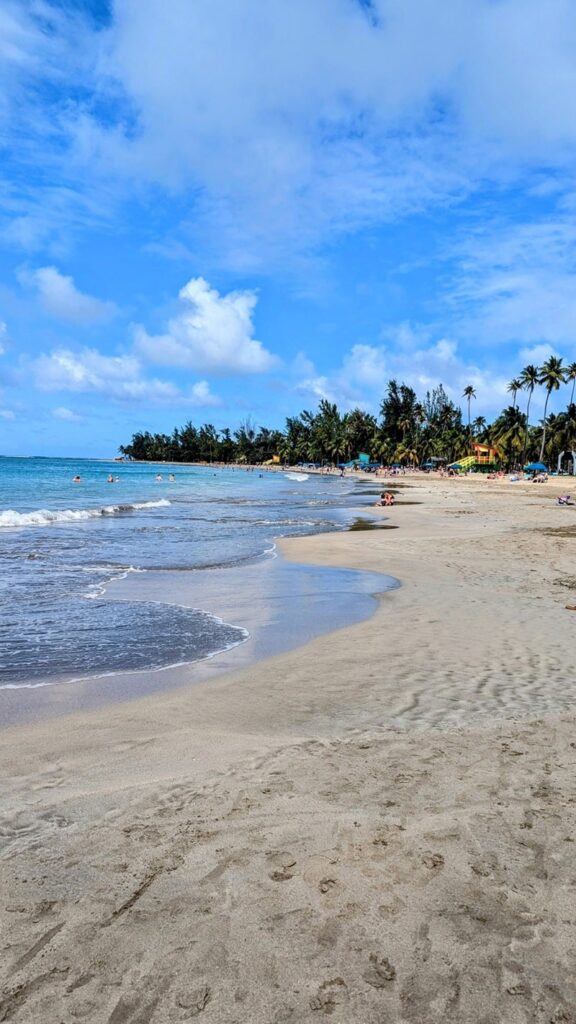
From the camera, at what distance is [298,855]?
11.5 ft

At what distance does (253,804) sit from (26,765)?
6.43 feet

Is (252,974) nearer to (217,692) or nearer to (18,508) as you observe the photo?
(217,692)

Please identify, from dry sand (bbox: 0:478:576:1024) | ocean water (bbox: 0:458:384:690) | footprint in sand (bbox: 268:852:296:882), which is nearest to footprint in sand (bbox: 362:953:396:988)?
dry sand (bbox: 0:478:576:1024)

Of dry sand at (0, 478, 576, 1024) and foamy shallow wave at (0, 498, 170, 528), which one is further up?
dry sand at (0, 478, 576, 1024)

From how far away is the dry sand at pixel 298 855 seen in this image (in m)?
2.63

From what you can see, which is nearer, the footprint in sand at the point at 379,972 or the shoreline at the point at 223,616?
the footprint in sand at the point at 379,972

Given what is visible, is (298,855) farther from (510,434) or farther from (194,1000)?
(510,434)

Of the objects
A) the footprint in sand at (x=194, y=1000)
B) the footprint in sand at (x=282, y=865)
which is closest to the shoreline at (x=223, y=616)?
the footprint in sand at (x=282, y=865)

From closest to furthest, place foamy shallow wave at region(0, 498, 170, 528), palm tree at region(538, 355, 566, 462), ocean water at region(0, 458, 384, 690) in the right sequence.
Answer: ocean water at region(0, 458, 384, 690) < foamy shallow wave at region(0, 498, 170, 528) < palm tree at region(538, 355, 566, 462)

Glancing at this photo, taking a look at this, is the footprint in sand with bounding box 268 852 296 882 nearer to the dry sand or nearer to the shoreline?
the dry sand

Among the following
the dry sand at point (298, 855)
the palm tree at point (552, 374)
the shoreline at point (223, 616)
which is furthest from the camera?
the palm tree at point (552, 374)

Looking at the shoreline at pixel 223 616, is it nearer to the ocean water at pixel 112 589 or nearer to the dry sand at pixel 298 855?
the ocean water at pixel 112 589

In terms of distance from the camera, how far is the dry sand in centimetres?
263

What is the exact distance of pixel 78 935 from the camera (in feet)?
9.55
